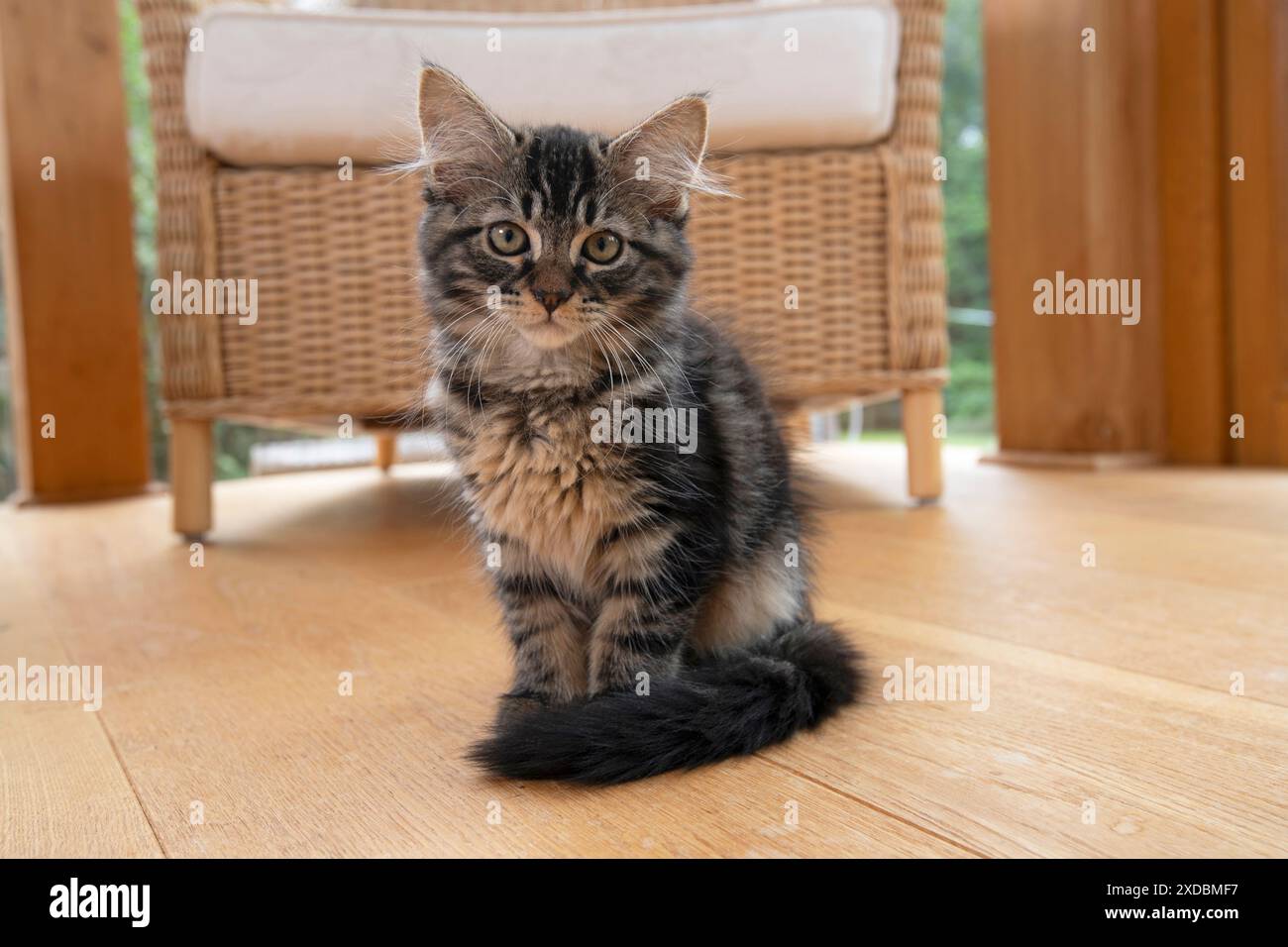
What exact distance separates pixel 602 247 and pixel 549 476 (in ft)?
0.81

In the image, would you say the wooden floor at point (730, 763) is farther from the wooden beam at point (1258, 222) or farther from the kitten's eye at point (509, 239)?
the wooden beam at point (1258, 222)

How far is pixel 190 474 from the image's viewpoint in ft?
7.35

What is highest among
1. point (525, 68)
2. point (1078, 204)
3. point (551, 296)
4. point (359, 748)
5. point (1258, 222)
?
point (525, 68)

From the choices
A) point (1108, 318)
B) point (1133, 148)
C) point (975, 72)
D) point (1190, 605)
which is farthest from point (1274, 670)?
point (975, 72)

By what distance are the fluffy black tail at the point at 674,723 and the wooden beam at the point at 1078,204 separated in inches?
97.4

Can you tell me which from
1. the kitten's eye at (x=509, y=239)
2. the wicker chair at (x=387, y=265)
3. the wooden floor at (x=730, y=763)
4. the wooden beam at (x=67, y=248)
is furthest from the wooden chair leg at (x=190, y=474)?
the kitten's eye at (x=509, y=239)

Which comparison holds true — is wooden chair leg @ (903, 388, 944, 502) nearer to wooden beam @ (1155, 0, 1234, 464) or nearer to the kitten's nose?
wooden beam @ (1155, 0, 1234, 464)

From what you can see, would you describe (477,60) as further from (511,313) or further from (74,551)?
(74,551)

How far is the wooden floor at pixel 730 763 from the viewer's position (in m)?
0.79

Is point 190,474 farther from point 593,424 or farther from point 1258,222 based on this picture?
point 1258,222

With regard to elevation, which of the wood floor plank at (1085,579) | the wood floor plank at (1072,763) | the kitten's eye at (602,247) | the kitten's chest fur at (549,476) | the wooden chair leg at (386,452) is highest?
the kitten's eye at (602,247)

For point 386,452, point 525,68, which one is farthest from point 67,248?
point 525,68

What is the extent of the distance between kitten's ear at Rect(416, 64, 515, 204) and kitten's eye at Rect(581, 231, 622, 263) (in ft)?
0.43
